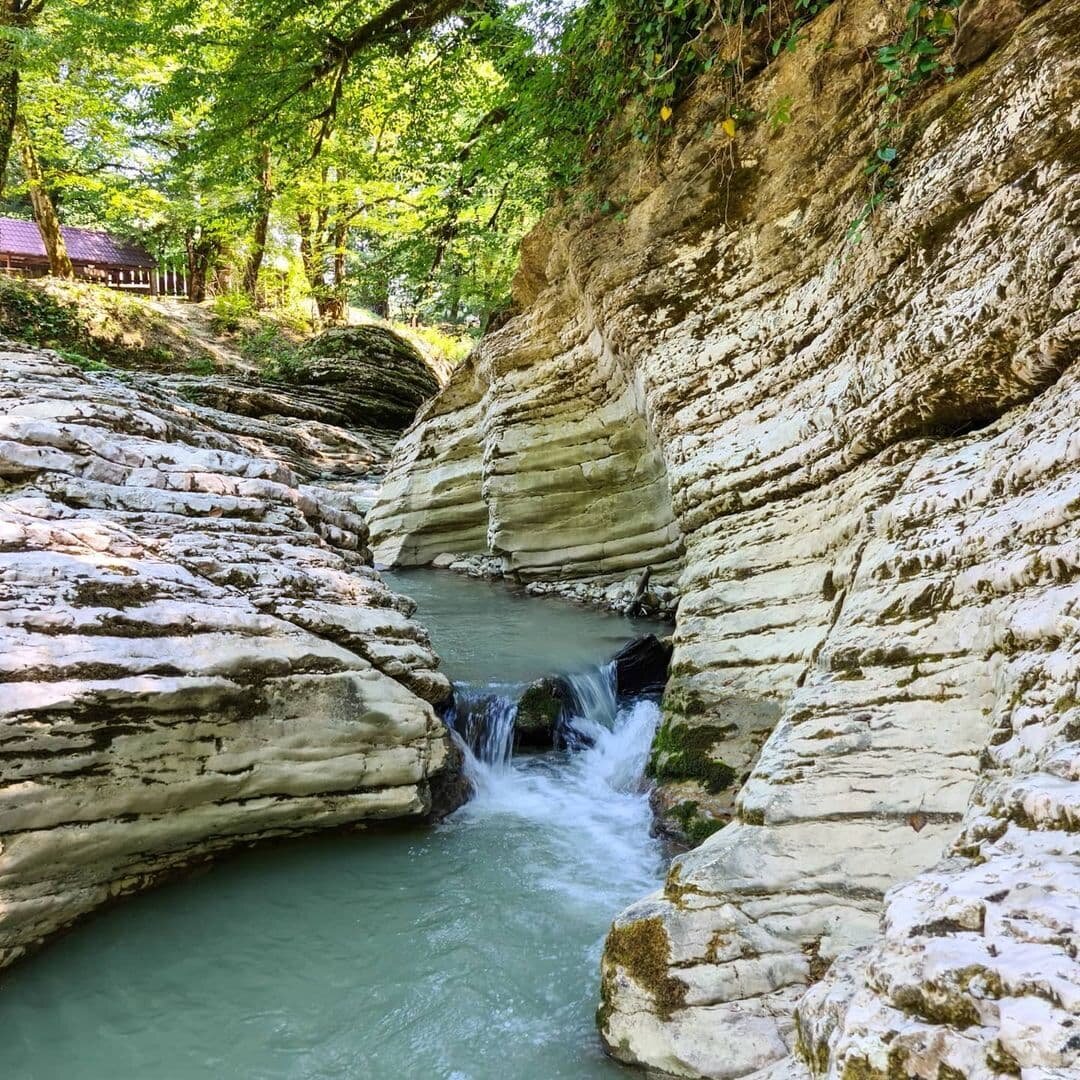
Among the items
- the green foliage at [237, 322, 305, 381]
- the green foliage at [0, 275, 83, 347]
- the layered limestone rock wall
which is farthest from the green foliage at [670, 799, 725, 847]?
the green foliage at [0, 275, 83, 347]

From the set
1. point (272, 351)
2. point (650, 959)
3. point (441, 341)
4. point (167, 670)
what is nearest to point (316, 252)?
point (272, 351)

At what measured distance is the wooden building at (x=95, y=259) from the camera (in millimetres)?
22391

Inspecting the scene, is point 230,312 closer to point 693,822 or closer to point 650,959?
point 693,822

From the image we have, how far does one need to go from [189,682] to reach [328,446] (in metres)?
13.5

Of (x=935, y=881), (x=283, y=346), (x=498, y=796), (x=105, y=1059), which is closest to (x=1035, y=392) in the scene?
(x=935, y=881)

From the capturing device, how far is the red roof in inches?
882

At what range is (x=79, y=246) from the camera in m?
23.8

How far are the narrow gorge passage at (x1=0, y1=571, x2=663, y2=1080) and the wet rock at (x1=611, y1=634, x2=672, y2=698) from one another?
6.02ft

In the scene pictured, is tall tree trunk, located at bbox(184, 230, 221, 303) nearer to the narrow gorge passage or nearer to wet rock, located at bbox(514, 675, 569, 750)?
wet rock, located at bbox(514, 675, 569, 750)

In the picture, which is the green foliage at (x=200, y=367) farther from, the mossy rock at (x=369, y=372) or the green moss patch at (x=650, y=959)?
the green moss patch at (x=650, y=959)

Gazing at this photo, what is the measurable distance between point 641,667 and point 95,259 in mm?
24955

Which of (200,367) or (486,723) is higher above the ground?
(200,367)

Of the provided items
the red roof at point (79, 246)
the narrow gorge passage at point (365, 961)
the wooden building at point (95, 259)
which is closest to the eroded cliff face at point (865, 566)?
the narrow gorge passage at point (365, 961)

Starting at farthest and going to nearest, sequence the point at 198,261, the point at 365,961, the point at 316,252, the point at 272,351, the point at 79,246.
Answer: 1. the point at 79,246
2. the point at 198,261
3. the point at 316,252
4. the point at 272,351
5. the point at 365,961
